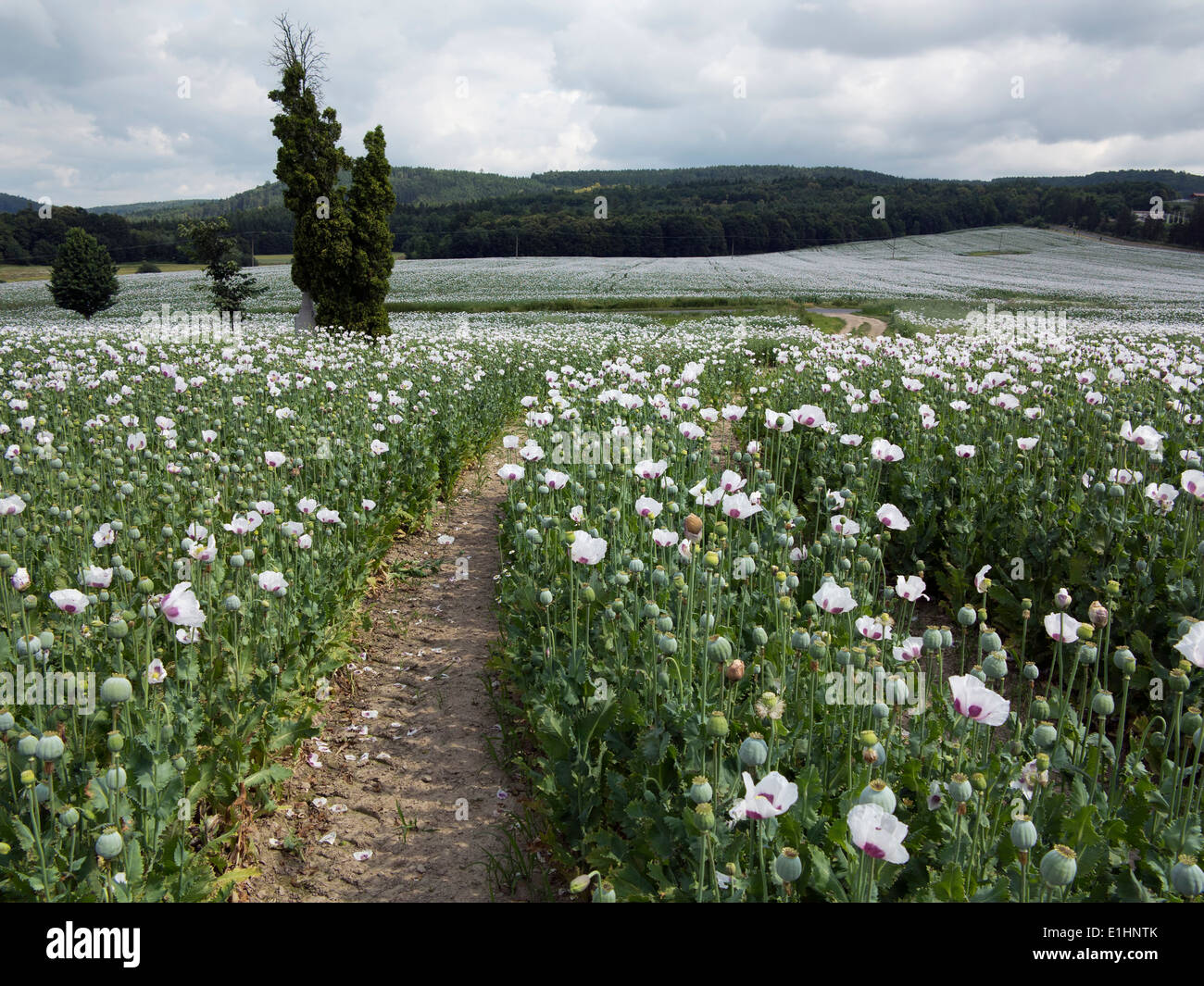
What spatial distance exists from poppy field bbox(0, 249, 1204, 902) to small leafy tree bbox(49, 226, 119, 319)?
3335 centimetres

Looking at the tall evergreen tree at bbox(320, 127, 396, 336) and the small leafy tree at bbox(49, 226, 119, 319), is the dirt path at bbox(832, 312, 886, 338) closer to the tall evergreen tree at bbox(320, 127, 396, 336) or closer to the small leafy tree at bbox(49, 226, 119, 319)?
the tall evergreen tree at bbox(320, 127, 396, 336)

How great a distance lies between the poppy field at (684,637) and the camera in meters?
2.37

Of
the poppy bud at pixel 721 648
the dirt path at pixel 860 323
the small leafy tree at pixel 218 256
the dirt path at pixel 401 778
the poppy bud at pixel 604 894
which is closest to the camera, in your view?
the poppy bud at pixel 604 894

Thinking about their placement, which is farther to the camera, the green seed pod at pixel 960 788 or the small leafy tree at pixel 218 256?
the small leafy tree at pixel 218 256

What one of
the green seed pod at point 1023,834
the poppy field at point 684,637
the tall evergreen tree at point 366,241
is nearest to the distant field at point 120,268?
the tall evergreen tree at point 366,241

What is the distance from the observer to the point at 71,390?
8.62m

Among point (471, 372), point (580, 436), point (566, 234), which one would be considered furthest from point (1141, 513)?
point (566, 234)

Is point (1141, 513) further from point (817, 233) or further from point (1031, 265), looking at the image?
point (817, 233)

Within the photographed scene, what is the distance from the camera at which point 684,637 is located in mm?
3455

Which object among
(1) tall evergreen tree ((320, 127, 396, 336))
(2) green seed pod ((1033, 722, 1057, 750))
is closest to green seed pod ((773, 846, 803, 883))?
(2) green seed pod ((1033, 722, 1057, 750))

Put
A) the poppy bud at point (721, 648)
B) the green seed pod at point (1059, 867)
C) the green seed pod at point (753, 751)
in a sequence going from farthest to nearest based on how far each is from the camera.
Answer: the poppy bud at point (721, 648) < the green seed pod at point (753, 751) < the green seed pod at point (1059, 867)

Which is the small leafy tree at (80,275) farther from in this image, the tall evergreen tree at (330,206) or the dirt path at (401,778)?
the dirt path at (401,778)

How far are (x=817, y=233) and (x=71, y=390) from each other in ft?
262

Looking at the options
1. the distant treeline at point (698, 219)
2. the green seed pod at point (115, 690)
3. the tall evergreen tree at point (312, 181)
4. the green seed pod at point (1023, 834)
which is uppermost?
the distant treeline at point (698, 219)
